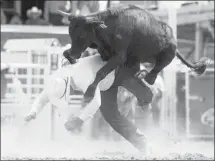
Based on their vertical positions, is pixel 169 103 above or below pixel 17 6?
below

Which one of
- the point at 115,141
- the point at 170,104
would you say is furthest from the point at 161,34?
the point at 170,104

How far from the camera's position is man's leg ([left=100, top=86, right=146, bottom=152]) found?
5.73m

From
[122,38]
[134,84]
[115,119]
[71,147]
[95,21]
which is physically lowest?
[71,147]

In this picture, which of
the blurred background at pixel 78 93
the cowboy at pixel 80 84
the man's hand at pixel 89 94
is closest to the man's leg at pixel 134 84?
the cowboy at pixel 80 84

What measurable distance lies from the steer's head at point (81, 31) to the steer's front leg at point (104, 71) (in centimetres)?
23

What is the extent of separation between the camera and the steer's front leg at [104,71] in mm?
4926

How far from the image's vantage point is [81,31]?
4789 mm

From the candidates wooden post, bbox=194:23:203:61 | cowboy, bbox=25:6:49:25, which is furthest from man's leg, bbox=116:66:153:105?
wooden post, bbox=194:23:203:61

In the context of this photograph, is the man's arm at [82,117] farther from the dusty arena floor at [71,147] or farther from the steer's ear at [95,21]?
the dusty arena floor at [71,147]

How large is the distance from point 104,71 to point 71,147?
3836 mm

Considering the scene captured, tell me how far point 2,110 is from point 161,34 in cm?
526

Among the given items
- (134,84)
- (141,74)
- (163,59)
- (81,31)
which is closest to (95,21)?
(81,31)

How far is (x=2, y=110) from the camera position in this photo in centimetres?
991

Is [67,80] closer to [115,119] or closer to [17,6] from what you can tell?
[115,119]
